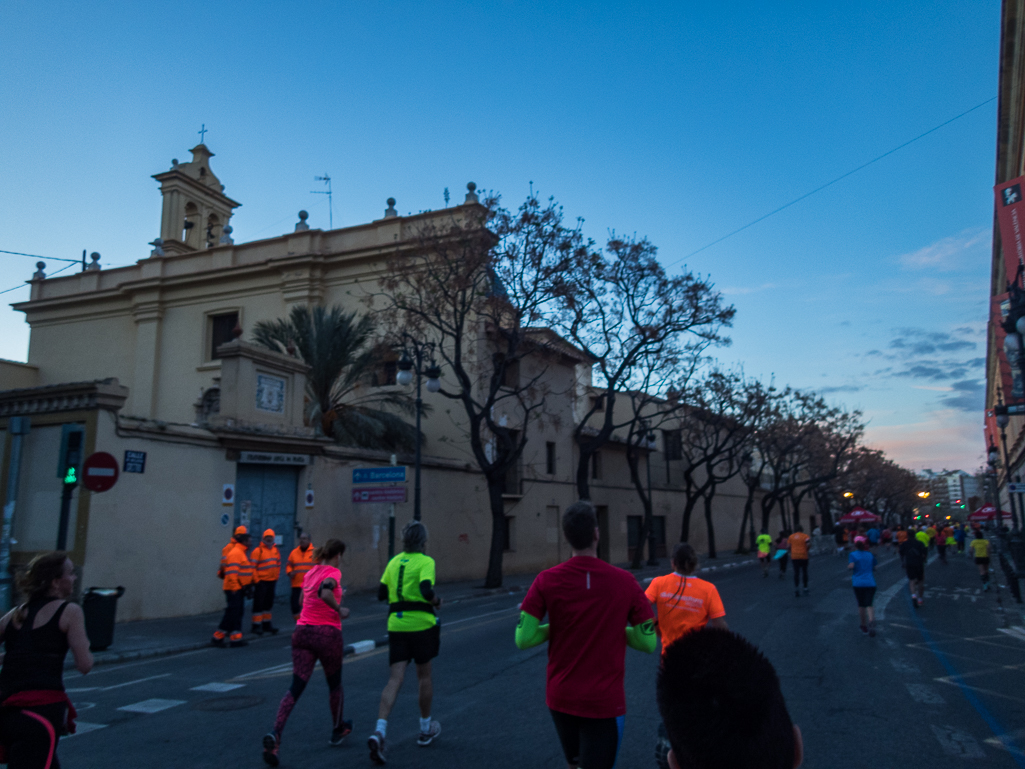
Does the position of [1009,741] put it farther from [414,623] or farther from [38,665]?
[38,665]

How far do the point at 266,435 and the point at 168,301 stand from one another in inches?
756

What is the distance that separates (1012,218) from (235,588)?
51.4 ft

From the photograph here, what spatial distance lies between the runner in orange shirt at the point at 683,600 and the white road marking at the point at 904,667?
4.97 meters

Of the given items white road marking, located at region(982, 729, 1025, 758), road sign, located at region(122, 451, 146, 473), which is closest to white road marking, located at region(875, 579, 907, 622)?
white road marking, located at region(982, 729, 1025, 758)

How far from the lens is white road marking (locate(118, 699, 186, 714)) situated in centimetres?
743

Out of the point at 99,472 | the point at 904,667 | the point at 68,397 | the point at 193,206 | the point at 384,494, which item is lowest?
the point at 904,667

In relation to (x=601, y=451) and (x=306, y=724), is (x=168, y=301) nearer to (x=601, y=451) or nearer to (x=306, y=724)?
(x=601, y=451)

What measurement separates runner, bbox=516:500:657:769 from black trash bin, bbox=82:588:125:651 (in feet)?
32.2

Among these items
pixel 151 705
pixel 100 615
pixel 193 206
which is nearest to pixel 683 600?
pixel 151 705

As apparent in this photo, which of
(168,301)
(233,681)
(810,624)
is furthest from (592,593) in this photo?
(168,301)

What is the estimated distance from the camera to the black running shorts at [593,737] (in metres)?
3.33

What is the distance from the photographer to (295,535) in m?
18.8

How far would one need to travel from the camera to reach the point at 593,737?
11.0 feet

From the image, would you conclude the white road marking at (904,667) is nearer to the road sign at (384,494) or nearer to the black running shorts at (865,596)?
the black running shorts at (865,596)
